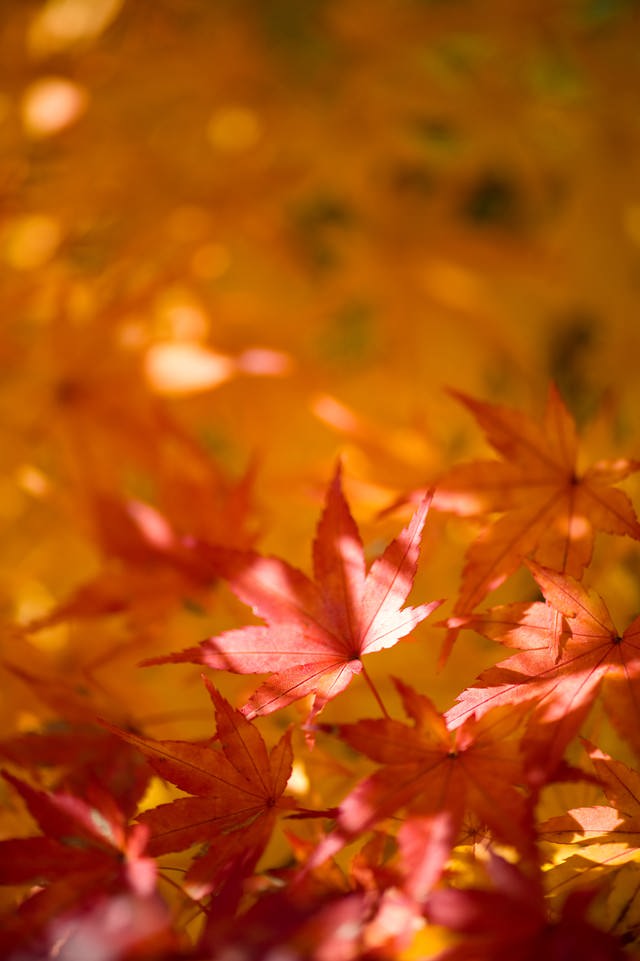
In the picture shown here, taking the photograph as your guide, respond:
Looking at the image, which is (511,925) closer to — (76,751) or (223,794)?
(223,794)

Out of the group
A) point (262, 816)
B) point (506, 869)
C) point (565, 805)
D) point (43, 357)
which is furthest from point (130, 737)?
point (43, 357)

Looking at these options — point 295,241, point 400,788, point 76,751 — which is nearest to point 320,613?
point 400,788

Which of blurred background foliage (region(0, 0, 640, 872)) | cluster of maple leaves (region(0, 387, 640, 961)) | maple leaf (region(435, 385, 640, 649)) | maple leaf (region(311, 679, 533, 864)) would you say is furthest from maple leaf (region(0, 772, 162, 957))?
blurred background foliage (region(0, 0, 640, 872))

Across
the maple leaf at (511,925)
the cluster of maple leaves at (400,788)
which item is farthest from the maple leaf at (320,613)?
the maple leaf at (511,925)

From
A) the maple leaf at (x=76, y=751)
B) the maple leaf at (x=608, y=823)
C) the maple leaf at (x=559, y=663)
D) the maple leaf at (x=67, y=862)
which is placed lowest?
the maple leaf at (x=76, y=751)

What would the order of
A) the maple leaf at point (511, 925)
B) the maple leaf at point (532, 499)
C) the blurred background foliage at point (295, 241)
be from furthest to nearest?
the blurred background foliage at point (295, 241) → the maple leaf at point (532, 499) → the maple leaf at point (511, 925)

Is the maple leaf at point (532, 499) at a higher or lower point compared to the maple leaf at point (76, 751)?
higher

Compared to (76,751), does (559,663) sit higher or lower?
higher

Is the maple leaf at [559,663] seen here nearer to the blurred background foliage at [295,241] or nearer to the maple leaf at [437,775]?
the maple leaf at [437,775]
